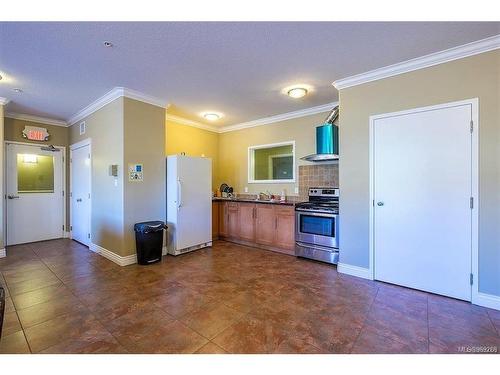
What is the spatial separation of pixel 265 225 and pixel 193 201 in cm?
138

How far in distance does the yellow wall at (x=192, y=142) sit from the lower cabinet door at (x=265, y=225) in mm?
1833

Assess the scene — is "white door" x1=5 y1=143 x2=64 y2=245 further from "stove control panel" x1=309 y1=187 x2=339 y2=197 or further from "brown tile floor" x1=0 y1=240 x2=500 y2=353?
"stove control panel" x1=309 y1=187 x2=339 y2=197

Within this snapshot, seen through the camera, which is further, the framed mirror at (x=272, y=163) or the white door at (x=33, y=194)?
the framed mirror at (x=272, y=163)

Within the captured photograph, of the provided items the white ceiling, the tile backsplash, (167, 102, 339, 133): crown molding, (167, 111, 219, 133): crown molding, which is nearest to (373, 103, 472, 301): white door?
the white ceiling

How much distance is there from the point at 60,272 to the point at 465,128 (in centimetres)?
510

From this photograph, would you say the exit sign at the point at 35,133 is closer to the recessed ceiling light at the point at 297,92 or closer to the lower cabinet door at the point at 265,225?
the lower cabinet door at the point at 265,225

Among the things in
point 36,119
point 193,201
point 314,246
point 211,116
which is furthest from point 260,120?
point 36,119

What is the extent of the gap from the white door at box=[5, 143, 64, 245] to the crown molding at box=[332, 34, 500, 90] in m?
5.72

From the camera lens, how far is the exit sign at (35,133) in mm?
4728

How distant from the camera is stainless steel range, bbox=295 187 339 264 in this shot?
139 inches

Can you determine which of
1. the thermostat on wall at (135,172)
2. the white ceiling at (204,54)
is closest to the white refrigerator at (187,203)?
the thermostat on wall at (135,172)

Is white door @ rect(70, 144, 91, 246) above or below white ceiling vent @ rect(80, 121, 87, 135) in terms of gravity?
below
